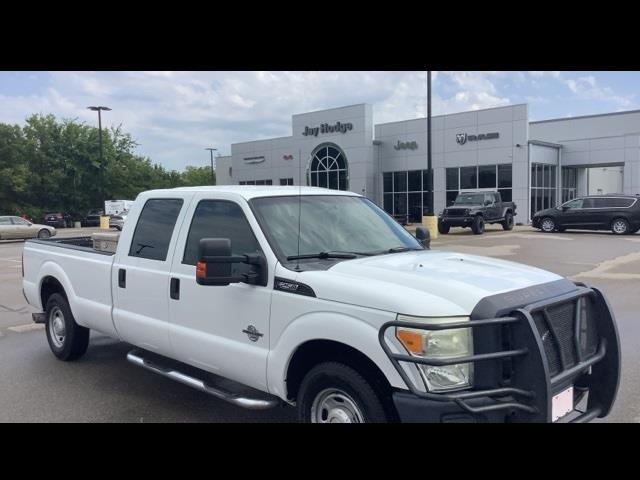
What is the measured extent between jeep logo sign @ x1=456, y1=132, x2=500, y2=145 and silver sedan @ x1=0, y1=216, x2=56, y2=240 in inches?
978

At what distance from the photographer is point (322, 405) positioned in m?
3.58

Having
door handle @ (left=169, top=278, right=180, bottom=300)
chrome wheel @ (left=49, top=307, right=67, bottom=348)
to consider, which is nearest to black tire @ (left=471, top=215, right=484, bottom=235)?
chrome wheel @ (left=49, top=307, right=67, bottom=348)

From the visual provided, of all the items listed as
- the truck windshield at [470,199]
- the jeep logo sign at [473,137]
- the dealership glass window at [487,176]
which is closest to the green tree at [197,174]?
the jeep logo sign at [473,137]

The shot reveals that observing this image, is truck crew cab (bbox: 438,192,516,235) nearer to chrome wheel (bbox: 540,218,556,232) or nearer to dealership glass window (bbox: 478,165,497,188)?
chrome wheel (bbox: 540,218,556,232)

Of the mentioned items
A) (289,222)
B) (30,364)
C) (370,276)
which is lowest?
(30,364)

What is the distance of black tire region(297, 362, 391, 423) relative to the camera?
324 cm

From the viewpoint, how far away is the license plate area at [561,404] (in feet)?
10.8

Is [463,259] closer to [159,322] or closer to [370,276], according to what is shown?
[370,276]

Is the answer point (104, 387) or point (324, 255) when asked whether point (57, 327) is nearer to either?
point (104, 387)

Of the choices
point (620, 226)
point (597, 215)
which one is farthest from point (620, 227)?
point (597, 215)

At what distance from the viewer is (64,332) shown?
20.9 ft

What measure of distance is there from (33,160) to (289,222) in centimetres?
5496

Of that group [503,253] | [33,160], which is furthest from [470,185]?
[33,160]

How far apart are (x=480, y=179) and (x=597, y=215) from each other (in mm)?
11153
